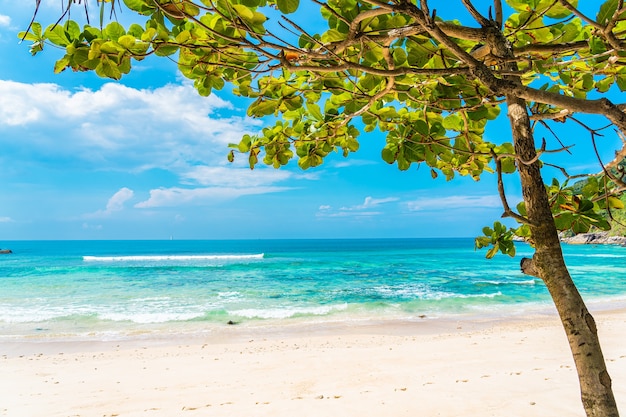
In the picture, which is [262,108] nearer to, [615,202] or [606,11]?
[606,11]

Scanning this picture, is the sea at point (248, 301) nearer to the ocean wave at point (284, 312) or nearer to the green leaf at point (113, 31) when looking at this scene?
the ocean wave at point (284, 312)

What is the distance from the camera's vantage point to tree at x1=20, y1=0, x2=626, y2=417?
3.53 ft

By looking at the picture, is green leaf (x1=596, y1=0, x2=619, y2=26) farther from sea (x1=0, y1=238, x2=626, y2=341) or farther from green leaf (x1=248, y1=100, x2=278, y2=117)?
sea (x1=0, y1=238, x2=626, y2=341)

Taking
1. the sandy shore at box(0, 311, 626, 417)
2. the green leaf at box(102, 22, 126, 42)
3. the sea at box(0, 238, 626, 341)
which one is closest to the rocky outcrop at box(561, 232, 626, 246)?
the sea at box(0, 238, 626, 341)

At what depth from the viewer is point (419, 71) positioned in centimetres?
114

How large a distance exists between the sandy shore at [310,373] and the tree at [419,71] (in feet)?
8.76

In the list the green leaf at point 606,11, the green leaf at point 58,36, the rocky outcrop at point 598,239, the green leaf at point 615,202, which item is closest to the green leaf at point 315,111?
the green leaf at point 58,36

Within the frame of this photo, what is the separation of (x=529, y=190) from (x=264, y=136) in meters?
1.11

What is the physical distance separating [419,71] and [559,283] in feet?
2.52

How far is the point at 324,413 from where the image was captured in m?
3.74

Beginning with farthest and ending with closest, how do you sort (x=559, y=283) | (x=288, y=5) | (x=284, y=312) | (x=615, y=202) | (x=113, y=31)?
(x=284, y=312) < (x=615, y=202) < (x=559, y=283) < (x=113, y=31) < (x=288, y=5)

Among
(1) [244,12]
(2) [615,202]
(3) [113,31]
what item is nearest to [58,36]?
(3) [113,31]

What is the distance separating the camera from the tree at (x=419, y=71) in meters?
1.08

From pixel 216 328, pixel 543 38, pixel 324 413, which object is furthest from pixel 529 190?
pixel 216 328
